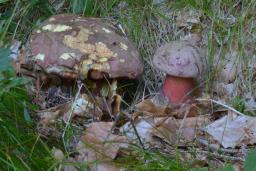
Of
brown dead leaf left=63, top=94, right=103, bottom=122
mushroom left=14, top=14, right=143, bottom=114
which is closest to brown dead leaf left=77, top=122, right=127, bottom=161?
brown dead leaf left=63, top=94, right=103, bottom=122

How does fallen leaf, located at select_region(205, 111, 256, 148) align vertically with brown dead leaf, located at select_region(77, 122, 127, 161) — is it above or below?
below

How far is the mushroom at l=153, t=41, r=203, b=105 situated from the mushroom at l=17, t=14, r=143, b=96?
150 mm

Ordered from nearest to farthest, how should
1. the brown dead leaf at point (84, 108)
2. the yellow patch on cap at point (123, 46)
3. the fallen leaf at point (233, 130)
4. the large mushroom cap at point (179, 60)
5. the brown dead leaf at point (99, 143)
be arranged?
1. the brown dead leaf at point (99, 143)
2. the fallen leaf at point (233, 130)
3. the brown dead leaf at point (84, 108)
4. the large mushroom cap at point (179, 60)
5. the yellow patch on cap at point (123, 46)

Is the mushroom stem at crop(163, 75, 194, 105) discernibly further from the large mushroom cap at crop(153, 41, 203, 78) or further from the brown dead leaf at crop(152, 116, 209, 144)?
the brown dead leaf at crop(152, 116, 209, 144)

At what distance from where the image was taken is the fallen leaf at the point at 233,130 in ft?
7.77

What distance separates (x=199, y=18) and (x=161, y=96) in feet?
1.81

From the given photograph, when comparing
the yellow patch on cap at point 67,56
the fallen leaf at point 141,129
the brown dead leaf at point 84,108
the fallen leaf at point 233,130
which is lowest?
the fallen leaf at point 233,130

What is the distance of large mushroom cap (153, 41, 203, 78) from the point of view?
105 inches

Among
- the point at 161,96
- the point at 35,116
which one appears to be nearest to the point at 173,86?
the point at 161,96

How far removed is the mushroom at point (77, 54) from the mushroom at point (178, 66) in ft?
0.49

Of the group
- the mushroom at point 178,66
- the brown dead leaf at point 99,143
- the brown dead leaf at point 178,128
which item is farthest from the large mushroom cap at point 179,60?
the brown dead leaf at point 99,143

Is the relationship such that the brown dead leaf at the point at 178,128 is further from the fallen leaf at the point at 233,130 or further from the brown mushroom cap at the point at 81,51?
the brown mushroom cap at the point at 81,51

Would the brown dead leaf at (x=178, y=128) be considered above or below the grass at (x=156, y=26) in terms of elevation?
below

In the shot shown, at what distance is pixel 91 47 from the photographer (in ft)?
8.95
